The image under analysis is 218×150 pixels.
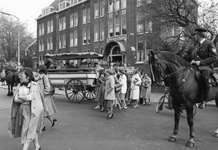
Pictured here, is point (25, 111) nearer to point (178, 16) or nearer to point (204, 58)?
point (204, 58)

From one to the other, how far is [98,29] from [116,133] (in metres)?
24.6

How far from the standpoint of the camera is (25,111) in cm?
331

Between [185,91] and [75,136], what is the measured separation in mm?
2992

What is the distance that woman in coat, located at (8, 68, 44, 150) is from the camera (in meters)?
3.27

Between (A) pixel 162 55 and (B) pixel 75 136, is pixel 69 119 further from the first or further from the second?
(A) pixel 162 55

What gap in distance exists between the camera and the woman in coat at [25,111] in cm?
327

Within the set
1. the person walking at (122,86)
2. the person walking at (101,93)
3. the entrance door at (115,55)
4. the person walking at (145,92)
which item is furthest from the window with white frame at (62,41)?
the person walking at (122,86)

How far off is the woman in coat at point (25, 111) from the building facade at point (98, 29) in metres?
13.8

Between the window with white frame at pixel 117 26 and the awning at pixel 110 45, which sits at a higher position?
the window with white frame at pixel 117 26

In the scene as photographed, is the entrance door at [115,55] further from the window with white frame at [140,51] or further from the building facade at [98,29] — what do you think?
the window with white frame at [140,51]

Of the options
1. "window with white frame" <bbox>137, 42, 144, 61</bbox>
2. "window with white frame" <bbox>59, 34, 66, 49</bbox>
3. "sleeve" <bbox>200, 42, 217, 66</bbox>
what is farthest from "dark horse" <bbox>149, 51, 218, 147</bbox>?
"window with white frame" <bbox>59, 34, 66, 49</bbox>

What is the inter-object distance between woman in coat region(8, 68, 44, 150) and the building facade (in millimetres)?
13810

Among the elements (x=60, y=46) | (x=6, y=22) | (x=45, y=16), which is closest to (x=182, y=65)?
(x=60, y=46)

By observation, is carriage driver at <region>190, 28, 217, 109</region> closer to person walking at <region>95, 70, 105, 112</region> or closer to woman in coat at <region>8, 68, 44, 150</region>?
woman in coat at <region>8, 68, 44, 150</region>
